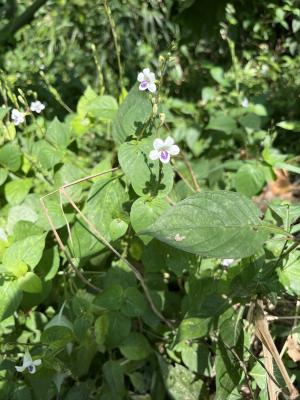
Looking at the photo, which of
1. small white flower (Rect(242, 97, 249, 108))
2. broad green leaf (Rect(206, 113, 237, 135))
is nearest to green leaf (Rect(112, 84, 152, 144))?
broad green leaf (Rect(206, 113, 237, 135))

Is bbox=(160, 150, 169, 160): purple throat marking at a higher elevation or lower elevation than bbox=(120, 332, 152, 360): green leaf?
higher

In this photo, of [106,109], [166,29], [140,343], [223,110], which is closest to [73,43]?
[166,29]

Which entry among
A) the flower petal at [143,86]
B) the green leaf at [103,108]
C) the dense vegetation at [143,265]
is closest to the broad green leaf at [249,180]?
the dense vegetation at [143,265]

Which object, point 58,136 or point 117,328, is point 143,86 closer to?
point 58,136

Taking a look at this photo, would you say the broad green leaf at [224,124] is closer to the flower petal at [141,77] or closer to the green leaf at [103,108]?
the green leaf at [103,108]

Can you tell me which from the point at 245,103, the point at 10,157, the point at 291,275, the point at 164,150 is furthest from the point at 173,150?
the point at 245,103

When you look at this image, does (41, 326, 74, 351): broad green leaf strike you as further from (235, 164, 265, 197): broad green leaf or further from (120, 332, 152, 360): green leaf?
(235, 164, 265, 197): broad green leaf
